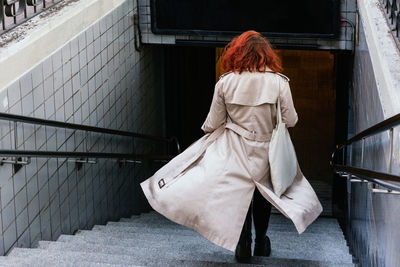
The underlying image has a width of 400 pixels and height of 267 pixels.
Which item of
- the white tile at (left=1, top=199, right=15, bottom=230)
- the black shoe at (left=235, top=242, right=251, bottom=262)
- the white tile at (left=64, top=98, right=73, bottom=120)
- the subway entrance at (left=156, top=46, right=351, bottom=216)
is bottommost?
the subway entrance at (left=156, top=46, right=351, bottom=216)

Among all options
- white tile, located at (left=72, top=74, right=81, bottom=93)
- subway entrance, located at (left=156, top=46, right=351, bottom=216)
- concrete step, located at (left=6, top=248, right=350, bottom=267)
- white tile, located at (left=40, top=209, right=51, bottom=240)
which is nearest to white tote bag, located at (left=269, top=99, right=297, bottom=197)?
concrete step, located at (left=6, top=248, right=350, bottom=267)

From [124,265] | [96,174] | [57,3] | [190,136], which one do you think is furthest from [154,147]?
[124,265]

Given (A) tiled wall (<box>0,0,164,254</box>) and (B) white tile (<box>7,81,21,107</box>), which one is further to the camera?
(A) tiled wall (<box>0,0,164,254</box>)

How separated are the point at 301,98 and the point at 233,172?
9674 millimetres

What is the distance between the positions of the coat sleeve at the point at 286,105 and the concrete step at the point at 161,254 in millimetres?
984

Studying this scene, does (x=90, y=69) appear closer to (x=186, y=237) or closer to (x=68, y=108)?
(x=68, y=108)

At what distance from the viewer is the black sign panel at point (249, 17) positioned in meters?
6.60

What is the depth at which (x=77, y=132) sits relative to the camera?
5.26m

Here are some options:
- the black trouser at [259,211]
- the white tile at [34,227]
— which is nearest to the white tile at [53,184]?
the white tile at [34,227]

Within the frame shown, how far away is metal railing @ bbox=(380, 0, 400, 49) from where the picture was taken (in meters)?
4.17

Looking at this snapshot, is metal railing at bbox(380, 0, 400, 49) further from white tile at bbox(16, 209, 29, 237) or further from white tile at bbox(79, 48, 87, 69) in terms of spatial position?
white tile at bbox(16, 209, 29, 237)

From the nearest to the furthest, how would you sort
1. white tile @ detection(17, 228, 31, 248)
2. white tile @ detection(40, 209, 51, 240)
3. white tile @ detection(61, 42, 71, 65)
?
1. white tile @ detection(17, 228, 31, 248)
2. white tile @ detection(40, 209, 51, 240)
3. white tile @ detection(61, 42, 71, 65)

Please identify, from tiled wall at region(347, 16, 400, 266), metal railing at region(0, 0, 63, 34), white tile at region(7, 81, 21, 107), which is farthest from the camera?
metal railing at region(0, 0, 63, 34)

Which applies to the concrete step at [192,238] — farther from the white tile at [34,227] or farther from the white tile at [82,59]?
the white tile at [82,59]
